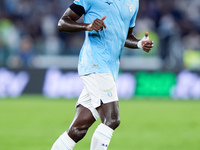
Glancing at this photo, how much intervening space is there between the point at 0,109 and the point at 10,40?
5.67m

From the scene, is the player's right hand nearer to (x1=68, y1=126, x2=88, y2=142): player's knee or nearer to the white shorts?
the white shorts

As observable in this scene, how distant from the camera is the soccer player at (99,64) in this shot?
521 centimetres

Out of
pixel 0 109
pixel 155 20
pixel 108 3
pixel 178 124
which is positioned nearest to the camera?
pixel 108 3

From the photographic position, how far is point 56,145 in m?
5.41

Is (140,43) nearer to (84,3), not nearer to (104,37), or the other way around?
(104,37)

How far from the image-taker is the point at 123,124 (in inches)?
430

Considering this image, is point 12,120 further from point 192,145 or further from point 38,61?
point 38,61

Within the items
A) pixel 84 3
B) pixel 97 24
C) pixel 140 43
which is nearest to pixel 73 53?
pixel 140 43

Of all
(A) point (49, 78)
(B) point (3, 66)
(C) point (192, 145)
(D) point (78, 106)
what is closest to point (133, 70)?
(A) point (49, 78)

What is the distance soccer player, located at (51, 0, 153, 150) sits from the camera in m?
5.21

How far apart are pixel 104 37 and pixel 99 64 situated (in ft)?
0.94

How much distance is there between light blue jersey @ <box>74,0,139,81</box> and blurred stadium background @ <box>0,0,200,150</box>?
2561 millimetres

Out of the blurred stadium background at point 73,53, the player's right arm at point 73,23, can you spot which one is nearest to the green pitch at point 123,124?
the blurred stadium background at point 73,53

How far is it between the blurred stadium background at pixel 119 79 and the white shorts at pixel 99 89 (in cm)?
243
